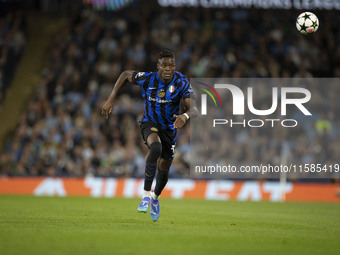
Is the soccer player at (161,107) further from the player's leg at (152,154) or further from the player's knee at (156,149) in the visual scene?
the player's knee at (156,149)

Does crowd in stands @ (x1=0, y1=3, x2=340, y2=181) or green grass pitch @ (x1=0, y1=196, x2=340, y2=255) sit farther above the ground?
crowd in stands @ (x1=0, y1=3, x2=340, y2=181)

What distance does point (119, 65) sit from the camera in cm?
2427

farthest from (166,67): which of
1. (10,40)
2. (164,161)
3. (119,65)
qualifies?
(10,40)

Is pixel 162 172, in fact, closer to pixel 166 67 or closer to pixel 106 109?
pixel 106 109

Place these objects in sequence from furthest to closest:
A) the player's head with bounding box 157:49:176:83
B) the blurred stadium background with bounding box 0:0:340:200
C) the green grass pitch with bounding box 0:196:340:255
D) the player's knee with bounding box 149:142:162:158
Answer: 1. the blurred stadium background with bounding box 0:0:340:200
2. the player's head with bounding box 157:49:176:83
3. the player's knee with bounding box 149:142:162:158
4. the green grass pitch with bounding box 0:196:340:255

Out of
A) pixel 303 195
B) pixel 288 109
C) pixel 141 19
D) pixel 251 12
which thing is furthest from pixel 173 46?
pixel 303 195

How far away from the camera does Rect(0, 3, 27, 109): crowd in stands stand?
2534 cm

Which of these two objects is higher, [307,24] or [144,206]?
[307,24]

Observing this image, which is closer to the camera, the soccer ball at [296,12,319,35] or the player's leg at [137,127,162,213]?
the player's leg at [137,127,162,213]

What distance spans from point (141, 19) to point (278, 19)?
605cm

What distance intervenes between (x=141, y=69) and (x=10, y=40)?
21.0ft

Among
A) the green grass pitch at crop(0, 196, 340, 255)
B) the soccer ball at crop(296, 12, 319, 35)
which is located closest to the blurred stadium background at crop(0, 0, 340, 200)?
the soccer ball at crop(296, 12, 319, 35)

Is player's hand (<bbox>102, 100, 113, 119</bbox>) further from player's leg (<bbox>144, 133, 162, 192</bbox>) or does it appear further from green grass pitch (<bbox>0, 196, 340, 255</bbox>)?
green grass pitch (<bbox>0, 196, 340, 255</bbox>)

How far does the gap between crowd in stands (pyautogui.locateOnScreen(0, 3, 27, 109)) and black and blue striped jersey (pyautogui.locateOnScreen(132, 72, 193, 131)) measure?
53.4 feet
